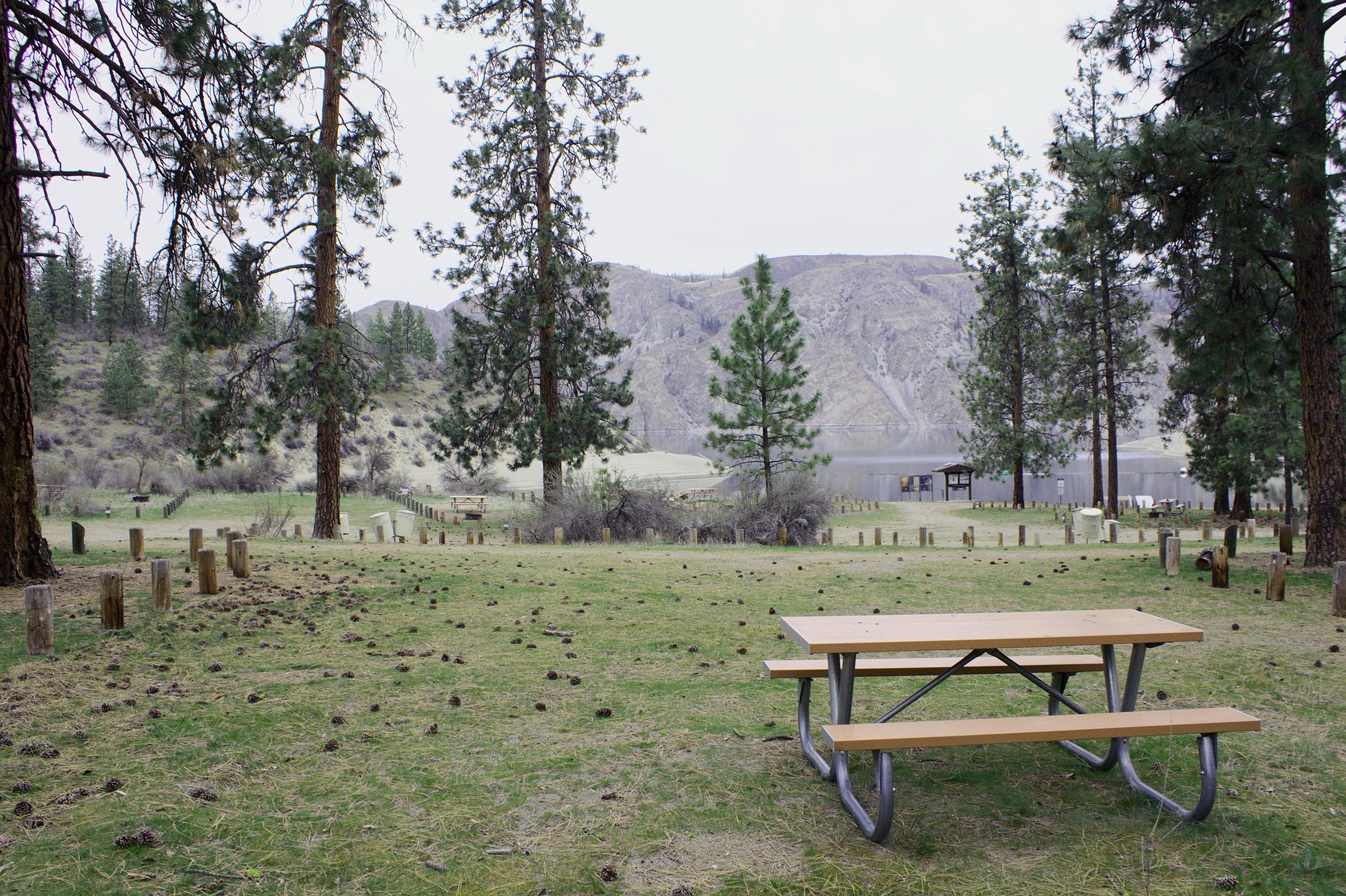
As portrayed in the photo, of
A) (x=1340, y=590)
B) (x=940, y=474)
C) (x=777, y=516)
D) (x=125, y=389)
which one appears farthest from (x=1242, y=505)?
(x=125, y=389)

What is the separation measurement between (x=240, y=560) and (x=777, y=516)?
44.6ft

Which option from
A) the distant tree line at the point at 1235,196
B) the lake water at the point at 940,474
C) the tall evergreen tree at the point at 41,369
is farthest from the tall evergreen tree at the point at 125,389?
the distant tree line at the point at 1235,196

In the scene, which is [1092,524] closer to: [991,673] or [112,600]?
[991,673]

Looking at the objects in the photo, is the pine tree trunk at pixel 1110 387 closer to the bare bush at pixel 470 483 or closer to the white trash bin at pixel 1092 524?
the white trash bin at pixel 1092 524

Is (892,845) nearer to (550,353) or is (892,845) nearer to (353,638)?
(353,638)

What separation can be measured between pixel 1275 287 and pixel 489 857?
44.4 feet

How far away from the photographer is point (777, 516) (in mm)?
20281

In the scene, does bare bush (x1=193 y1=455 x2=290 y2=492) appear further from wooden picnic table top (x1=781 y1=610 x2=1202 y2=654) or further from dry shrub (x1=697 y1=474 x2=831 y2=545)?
wooden picnic table top (x1=781 y1=610 x2=1202 y2=654)

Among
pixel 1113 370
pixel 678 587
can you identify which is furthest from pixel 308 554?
pixel 1113 370

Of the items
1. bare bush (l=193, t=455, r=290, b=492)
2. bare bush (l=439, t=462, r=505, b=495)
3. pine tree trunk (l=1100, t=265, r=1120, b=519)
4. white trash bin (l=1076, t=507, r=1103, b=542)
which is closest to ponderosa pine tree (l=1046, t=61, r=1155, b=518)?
pine tree trunk (l=1100, t=265, r=1120, b=519)

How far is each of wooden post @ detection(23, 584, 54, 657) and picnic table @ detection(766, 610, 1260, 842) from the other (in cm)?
479

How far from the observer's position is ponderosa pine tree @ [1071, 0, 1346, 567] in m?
9.27

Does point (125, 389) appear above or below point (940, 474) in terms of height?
above

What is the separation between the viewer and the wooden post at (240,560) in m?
8.59
